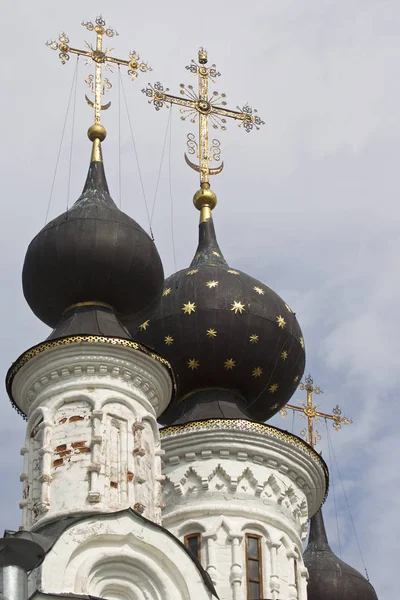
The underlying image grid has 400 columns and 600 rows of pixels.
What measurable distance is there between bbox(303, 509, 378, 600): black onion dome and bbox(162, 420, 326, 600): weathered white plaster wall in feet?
7.89

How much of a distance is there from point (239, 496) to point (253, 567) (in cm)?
78

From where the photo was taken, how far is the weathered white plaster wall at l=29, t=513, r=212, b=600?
42.6ft

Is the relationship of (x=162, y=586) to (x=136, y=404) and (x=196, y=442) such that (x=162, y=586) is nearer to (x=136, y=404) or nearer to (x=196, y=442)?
(x=136, y=404)

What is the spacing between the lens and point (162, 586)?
1328 cm

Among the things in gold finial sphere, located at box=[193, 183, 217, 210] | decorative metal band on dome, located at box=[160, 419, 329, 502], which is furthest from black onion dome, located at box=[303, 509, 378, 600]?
gold finial sphere, located at box=[193, 183, 217, 210]

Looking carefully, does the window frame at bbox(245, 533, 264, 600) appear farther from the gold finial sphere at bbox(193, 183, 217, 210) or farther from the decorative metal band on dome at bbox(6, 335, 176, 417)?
the gold finial sphere at bbox(193, 183, 217, 210)

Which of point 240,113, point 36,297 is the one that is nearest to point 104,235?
point 36,297

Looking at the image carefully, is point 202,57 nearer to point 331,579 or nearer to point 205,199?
point 205,199

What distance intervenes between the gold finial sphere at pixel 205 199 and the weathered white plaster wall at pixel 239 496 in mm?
3878

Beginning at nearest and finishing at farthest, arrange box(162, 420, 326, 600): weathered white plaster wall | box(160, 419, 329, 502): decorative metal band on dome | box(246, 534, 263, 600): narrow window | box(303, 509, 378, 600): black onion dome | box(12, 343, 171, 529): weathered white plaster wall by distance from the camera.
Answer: box(12, 343, 171, 529): weathered white plaster wall, box(246, 534, 263, 600): narrow window, box(162, 420, 326, 600): weathered white plaster wall, box(160, 419, 329, 502): decorative metal band on dome, box(303, 509, 378, 600): black onion dome

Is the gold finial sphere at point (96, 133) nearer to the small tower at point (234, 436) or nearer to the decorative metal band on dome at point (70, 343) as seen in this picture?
the small tower at point (234, 436)

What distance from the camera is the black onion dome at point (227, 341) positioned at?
57.3 feet

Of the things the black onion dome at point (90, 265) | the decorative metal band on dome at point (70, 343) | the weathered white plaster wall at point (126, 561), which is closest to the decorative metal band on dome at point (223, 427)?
the black onion dome at point (90, 265)

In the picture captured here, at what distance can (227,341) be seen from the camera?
57.3 ft
